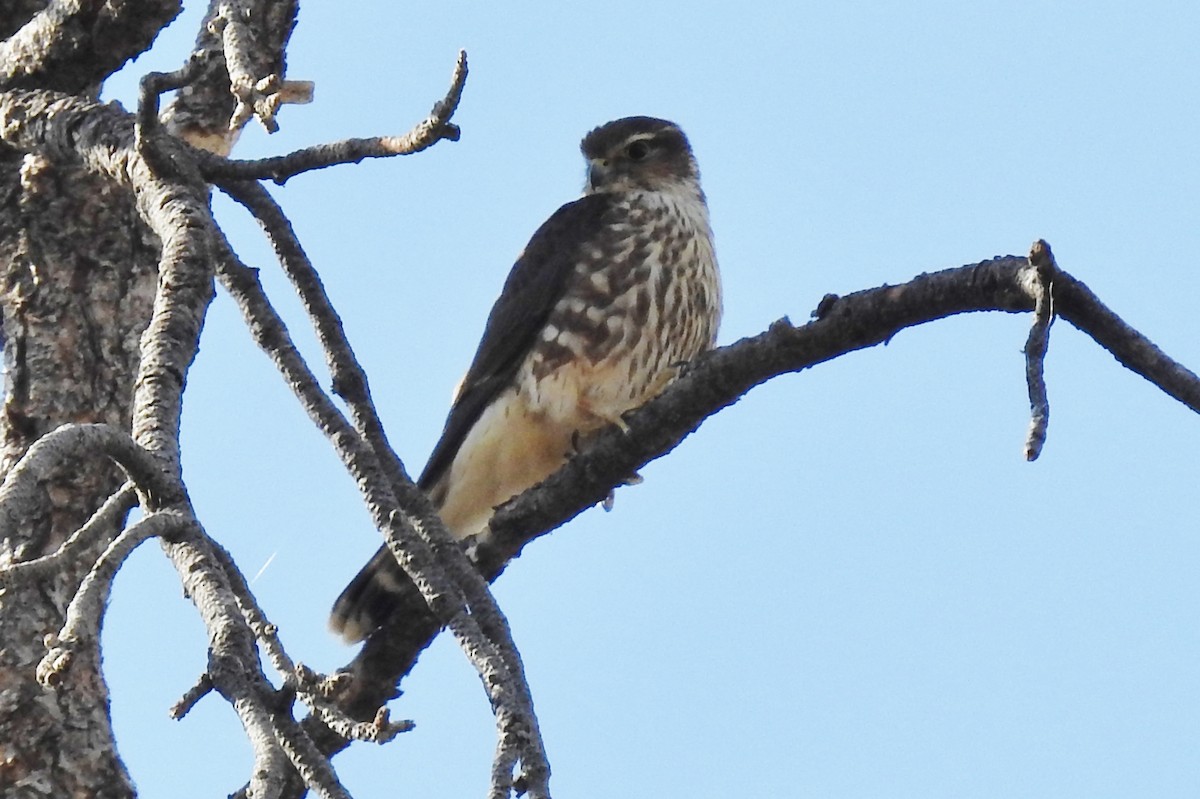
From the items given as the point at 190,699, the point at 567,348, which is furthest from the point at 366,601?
the point at 190,699

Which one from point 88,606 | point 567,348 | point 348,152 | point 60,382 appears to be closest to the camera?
point 88,606

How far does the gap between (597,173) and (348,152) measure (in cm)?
319

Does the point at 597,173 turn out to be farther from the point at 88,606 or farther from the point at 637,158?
the point at 88,606

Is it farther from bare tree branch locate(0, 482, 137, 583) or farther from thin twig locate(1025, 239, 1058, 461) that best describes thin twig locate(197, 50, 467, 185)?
thin twig locate(1025, 239, 1058, 461)

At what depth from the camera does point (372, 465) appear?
7.55 ft

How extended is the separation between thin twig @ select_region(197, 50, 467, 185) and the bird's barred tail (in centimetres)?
149

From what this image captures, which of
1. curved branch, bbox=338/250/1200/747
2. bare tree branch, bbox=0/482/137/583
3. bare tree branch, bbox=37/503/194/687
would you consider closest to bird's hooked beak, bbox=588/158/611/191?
curved branch, bbox=338/250/1200/747

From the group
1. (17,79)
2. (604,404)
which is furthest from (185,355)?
(604,404)

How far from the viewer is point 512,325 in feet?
15.2

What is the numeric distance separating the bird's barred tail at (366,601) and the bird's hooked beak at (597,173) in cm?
174

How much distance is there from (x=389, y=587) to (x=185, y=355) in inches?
67.1

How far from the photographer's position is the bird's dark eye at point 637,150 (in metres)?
5.40

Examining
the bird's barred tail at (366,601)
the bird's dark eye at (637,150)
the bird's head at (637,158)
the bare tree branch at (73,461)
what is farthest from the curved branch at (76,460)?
the bird's dark eye at (637,150)

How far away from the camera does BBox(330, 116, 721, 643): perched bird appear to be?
450 cm
